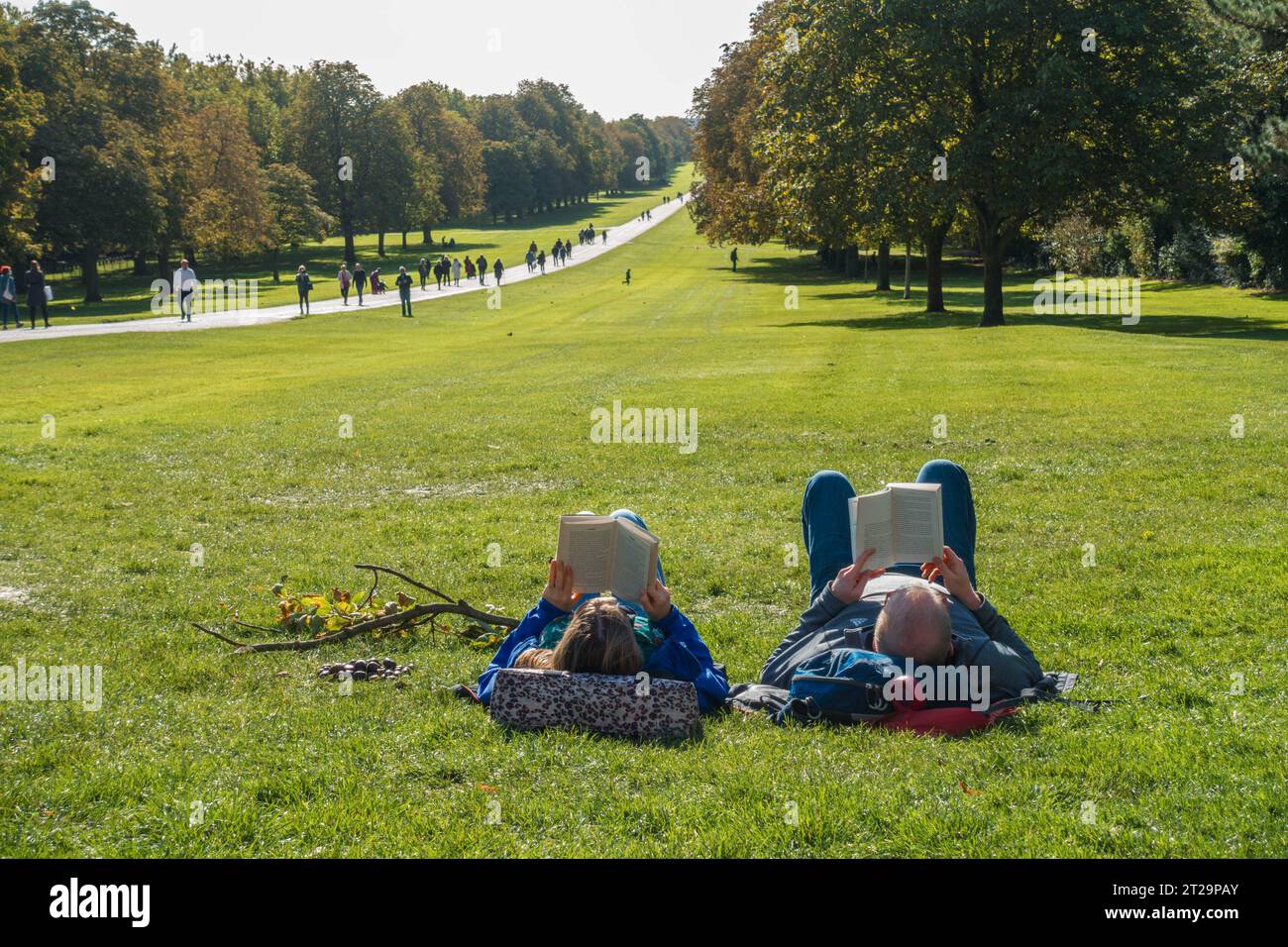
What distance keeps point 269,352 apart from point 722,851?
3489 centimetres

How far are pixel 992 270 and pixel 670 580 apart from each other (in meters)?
32.8

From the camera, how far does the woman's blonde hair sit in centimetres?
578

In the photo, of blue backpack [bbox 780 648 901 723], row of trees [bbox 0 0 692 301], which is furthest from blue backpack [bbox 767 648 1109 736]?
row of trees [bbox 0 0 692 301]

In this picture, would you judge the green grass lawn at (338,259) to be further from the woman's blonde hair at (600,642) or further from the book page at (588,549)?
the woman's blonde hair at (600,642)

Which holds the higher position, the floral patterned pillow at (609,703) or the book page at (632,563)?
the book page at (632,563)

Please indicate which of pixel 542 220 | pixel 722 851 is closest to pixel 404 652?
pixel 722 851

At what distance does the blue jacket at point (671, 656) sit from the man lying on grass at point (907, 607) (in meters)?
0.48

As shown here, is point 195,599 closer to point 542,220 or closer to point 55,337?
point 55,337

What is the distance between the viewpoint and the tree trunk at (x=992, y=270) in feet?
128

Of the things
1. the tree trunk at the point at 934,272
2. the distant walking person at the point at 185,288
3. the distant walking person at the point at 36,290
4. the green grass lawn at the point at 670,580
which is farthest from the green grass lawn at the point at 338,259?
the tree trunk at the point at 934,272

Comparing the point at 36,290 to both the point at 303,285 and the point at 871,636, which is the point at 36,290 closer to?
the point at 303,285

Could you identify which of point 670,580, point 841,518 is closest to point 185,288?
point 670,580

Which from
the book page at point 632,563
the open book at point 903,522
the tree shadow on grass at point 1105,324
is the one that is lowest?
the book page at point 632,563

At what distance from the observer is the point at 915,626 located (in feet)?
19.5
